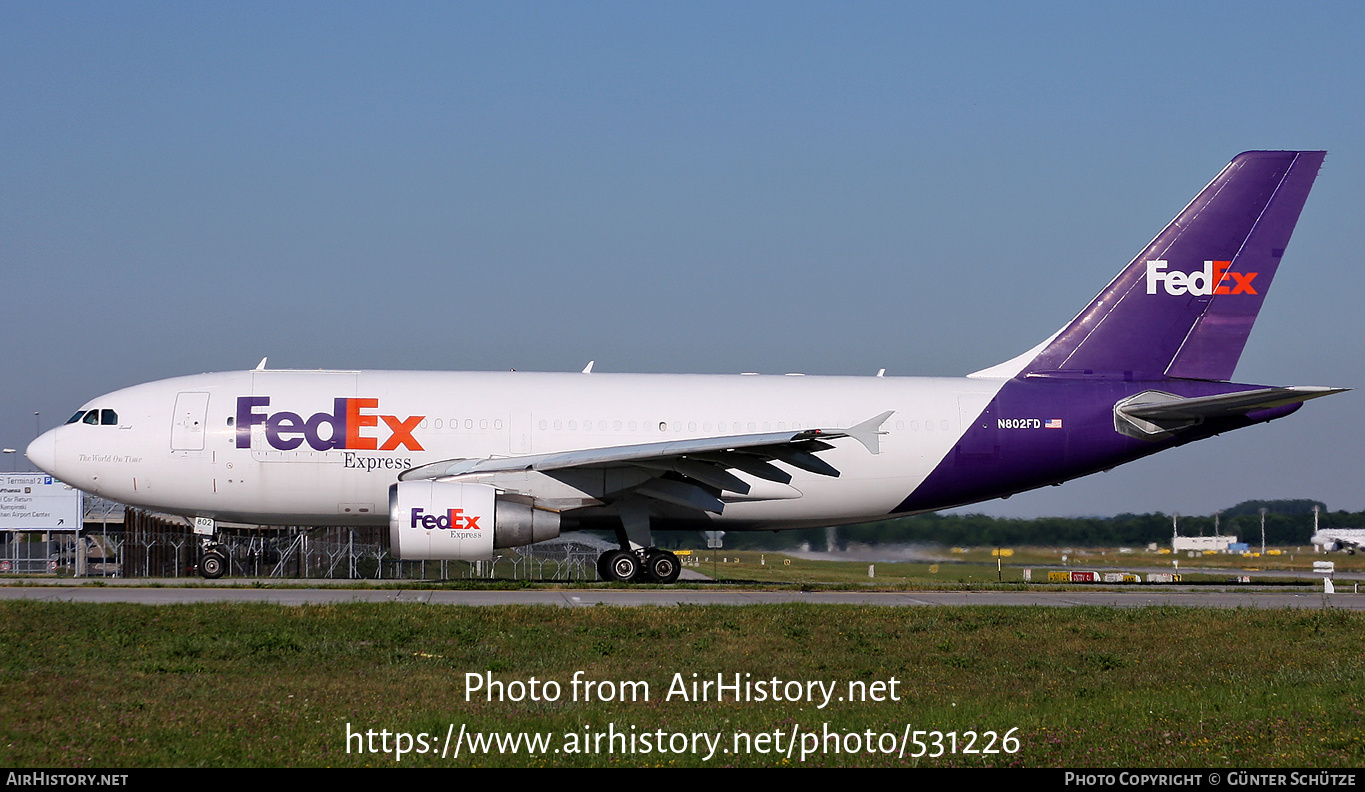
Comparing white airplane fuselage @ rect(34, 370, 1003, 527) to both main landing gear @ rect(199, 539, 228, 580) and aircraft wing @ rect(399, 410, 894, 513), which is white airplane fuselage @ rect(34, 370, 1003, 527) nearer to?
aircraft wing @ rect(399, 410, 894, 513)

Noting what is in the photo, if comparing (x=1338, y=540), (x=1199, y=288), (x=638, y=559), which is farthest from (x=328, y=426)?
(x=1338, y=540)

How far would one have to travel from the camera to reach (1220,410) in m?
23.1

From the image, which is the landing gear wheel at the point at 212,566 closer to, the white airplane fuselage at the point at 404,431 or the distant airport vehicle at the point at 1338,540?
the white airplane fuselage at the point at 404,431

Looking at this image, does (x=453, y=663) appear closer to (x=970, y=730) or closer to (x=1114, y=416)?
(x=970, y=730)

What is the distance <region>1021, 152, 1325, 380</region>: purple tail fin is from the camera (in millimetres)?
24875

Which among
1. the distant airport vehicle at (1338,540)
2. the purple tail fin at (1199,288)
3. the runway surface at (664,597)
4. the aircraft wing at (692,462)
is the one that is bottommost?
the distant airport vehicle at (1338,540)

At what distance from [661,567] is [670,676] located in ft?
35.7

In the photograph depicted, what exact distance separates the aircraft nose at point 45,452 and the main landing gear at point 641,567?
10.1 m

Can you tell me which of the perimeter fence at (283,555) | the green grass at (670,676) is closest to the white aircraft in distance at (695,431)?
the green grass at (670,676)

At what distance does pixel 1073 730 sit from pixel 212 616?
10163 millimetres

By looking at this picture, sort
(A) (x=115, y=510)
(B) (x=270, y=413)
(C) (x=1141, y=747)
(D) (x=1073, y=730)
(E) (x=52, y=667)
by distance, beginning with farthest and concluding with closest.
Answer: (A) (x=115, y=510), (B) (x=270, y=413), (E) (x=52, y=667), (D) (x=1073, y=730), (C) (x=1141, y=747)

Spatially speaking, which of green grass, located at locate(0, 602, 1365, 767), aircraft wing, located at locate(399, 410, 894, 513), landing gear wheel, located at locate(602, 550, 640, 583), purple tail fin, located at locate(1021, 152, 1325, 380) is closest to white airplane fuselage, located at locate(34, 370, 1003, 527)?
aircraft wing, located at locate(399, 410, 894, 513)

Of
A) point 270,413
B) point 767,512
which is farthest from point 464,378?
point 767,512

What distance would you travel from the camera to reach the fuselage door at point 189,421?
2222cm
